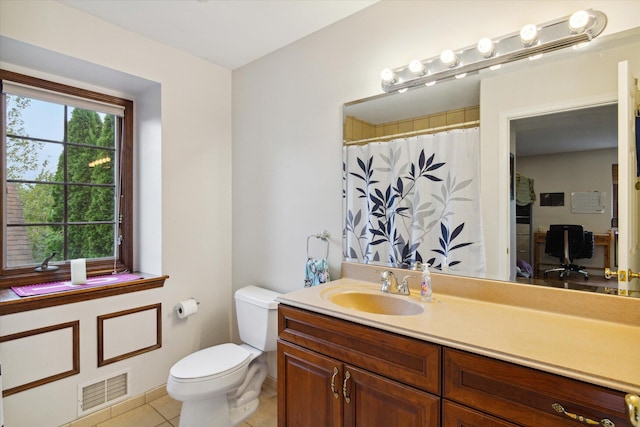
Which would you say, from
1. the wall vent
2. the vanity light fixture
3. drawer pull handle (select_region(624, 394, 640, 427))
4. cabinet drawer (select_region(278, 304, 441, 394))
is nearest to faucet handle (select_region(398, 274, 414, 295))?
cabinet drawer (select_region(278, 304, 441, 394))

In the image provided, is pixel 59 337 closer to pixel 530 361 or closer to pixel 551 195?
pixel 530 361

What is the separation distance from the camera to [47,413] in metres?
1.74

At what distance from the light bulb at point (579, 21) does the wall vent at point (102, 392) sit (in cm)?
292

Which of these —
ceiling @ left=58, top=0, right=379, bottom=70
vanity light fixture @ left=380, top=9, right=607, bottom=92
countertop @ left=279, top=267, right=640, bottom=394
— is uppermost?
ceiling @ left=58, top=0, right=379, bottom=70

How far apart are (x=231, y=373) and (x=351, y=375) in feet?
2.72

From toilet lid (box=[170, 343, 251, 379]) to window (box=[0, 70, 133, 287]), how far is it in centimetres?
99

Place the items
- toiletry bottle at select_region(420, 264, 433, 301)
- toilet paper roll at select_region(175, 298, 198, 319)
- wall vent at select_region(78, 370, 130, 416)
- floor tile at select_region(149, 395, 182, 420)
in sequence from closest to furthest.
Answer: toiletry bottle at select_region(420, 264, 433, 301)
wall vent at select_region(78, 370, 130, 416)
floor tile at select_region(149, 395, 182, 420)
toilet paper roll at select_region(175, 298, 198, 319)

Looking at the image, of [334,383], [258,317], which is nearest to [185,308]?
[258,317]

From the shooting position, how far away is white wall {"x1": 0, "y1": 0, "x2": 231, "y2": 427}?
68.1 inches

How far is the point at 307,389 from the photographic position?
142cm

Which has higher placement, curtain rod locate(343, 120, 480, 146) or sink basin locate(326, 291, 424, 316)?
curtain rod locate(343, 120, 480, 146)

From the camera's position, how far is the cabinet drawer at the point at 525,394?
2.61 feet

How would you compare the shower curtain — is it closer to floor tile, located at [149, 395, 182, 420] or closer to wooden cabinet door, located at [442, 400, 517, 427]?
wooden cabinet door, located at [442, 400, 517, 427]

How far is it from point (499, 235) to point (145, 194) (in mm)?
2295
